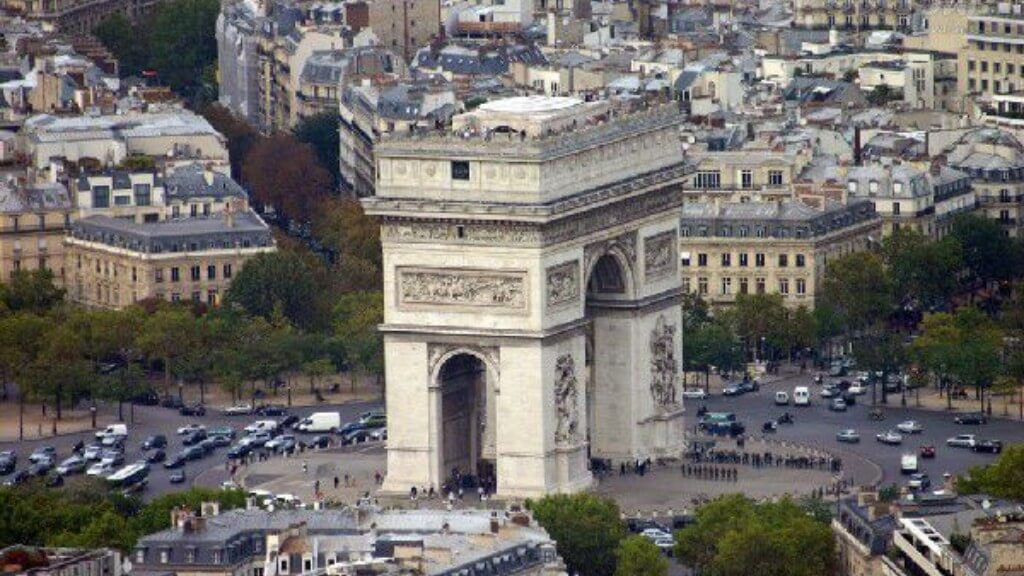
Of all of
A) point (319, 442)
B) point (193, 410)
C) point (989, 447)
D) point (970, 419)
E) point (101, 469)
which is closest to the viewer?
point (101, 469)

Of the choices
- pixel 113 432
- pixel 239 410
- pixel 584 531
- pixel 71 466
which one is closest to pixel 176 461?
pixel 71 466

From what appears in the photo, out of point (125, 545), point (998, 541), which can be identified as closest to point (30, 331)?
point (125, 545)

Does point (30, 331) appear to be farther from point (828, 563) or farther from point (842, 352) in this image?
point (828, 563)

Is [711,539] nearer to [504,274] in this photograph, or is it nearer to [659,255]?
[504,274]

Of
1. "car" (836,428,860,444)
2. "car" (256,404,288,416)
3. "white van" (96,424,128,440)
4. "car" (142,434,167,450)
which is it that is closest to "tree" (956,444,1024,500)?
"car" (836,428,860,444)

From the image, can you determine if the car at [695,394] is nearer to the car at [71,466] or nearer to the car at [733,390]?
the car at [733,390]

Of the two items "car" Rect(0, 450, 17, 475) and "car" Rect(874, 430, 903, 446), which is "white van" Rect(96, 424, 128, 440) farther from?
"car" Rect(874, 430, 903, 446)
